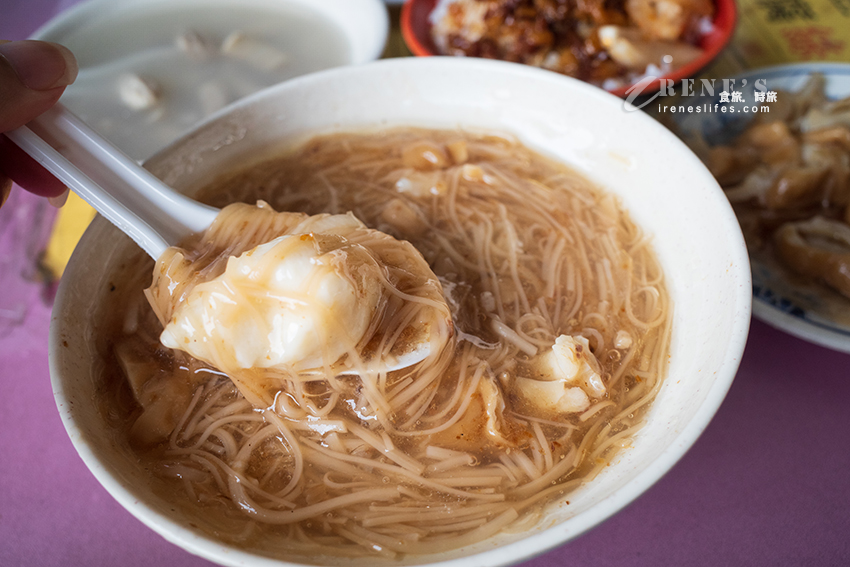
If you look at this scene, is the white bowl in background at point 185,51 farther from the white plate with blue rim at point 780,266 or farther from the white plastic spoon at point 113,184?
the white plate with blue rim at point 780,266

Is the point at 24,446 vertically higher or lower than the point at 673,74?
lower

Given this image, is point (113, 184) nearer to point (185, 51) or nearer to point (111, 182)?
point (111, 182)

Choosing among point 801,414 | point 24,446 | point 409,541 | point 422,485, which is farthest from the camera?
point 24,446

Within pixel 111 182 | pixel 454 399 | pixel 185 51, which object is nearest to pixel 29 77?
pixel 111 182

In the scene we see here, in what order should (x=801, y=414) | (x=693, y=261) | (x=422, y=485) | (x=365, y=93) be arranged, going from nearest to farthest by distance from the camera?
1. (x=422, y=485)
2. (x=693, y=261)
3. (x=801, y=414)
4. (x=365, y=93)

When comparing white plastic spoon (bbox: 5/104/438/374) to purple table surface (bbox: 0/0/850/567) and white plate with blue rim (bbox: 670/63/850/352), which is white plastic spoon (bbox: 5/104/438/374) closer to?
purple table surface (bbox: 0/0/850/567)

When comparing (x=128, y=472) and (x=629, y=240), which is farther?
(x=629, y=240)

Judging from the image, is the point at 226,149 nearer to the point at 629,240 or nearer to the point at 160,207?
the point at 160,207

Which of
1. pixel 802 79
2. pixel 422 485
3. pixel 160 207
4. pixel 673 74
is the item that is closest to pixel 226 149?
pixel 160 207
